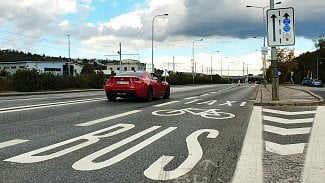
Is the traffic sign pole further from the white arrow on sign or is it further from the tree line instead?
the tree line

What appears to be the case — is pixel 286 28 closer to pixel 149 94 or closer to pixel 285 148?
pixel 149 94

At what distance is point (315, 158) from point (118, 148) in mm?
3131

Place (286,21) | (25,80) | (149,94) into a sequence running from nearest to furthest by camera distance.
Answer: (286,21), (149,94), (25,80)

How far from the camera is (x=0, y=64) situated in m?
136

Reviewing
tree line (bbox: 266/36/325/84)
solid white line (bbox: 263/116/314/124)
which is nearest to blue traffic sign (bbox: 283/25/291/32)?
solid white line (bbox: 263/116/314/124)

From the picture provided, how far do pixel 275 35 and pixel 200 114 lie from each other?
6460mm

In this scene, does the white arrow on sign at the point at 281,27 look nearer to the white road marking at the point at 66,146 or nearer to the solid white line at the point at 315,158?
the solid white line at the point at 315,158

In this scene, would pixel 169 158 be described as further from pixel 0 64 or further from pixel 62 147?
pixel 0 64

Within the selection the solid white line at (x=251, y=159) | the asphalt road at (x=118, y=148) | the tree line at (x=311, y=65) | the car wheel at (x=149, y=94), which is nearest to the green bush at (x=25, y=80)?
the car wheel at (x=149, y=94)

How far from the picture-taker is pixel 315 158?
689 cm

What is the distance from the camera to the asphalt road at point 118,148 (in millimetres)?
5756

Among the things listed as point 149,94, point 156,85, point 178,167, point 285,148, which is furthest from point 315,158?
point 156,85

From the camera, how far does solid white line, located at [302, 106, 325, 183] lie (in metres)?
5.74

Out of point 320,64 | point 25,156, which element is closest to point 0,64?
point 320,64
